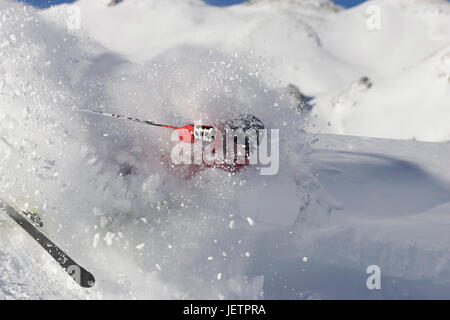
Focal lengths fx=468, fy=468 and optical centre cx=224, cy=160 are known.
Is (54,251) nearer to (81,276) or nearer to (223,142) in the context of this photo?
(81,276)

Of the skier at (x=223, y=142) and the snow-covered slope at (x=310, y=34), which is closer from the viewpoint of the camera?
the skier at (x=223, y=142)

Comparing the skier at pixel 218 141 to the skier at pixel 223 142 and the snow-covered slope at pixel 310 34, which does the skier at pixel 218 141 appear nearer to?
the skier at pixel 223 142

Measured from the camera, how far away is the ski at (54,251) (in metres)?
3.67

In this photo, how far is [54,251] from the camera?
13.1ft

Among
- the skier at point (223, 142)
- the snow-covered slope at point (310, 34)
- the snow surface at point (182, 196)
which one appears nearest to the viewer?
the snow surface at point (182, 196)

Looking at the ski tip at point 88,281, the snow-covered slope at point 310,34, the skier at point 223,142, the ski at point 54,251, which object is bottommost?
the ski tip at point 88,281

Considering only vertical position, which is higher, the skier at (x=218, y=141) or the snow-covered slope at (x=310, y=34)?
the snow-covered slope at (x=310, y=34)

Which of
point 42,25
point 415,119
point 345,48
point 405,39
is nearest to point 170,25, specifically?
point 345,48

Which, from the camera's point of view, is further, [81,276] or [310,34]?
[310,34]

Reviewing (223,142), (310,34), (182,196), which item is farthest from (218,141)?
(310,34)

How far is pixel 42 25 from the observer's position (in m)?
5.83

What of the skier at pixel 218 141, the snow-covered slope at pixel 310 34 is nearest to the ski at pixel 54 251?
the skier at pixel 218 141

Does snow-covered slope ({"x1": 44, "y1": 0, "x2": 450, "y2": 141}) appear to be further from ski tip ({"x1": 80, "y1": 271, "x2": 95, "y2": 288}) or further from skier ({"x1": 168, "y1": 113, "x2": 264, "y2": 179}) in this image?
ski tip ({"x1": 80, "y1": 271, "x2": 95, "y2": 288})

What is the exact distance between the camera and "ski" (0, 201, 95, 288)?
367 centimetres
